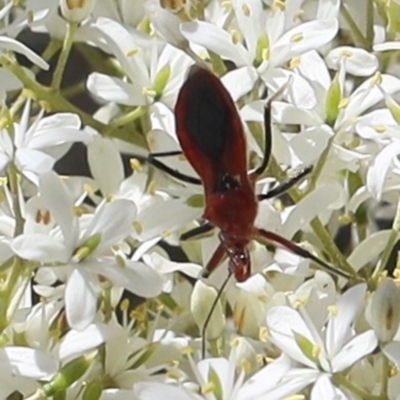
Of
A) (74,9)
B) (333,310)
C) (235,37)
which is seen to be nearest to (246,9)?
(235,37)

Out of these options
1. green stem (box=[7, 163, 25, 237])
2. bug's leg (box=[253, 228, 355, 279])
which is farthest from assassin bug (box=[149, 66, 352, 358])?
green stem (box=[7, 163, 25, 237])

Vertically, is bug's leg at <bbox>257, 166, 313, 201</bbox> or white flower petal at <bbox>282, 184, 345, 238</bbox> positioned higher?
bug's leg at <bbox>257, 166, 313, 201</bbox>

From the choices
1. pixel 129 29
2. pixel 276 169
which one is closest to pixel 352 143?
pixel 276 169

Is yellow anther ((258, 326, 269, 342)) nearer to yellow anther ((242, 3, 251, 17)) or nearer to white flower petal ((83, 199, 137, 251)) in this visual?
white flower petal ((83, 199, 137, 251))

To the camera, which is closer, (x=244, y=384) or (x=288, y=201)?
(x=244, y=384)

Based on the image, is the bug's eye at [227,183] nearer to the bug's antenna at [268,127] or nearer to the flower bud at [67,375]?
the bug's antenna at [268,127]

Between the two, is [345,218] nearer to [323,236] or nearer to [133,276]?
[323,236]

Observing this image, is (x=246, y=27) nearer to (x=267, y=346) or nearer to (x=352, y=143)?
(x=352, y=143)
